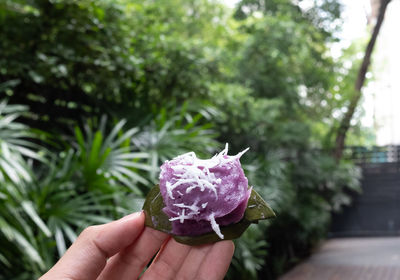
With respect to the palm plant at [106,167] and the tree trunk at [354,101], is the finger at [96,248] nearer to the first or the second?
the palm plant at [106,167]

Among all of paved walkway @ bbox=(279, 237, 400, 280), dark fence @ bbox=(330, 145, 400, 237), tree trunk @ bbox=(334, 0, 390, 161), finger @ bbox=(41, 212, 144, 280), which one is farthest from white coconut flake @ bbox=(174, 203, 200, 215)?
dark fence @ bbox=(330, 145, 400, 237)

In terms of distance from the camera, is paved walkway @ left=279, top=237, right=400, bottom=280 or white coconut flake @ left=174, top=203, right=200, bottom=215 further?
paved walkway @ left=279, top=237, right=400, bottom=280

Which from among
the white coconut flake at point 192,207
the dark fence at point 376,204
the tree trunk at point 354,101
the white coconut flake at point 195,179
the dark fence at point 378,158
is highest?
the white coconut flake at point 195,179

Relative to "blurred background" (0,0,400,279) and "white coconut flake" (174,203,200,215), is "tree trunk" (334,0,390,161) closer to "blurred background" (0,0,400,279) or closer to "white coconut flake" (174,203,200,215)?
"blurred background" (0,0,400,279)

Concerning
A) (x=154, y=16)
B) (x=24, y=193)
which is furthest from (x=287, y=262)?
(x=24, y=193)

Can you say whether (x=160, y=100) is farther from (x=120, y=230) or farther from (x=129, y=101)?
(x=120, y=230)

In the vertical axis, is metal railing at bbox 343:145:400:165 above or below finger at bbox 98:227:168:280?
below

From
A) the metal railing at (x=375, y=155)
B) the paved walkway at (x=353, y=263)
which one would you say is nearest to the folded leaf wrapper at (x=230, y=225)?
the paved walkway at (x=353, y=263)
